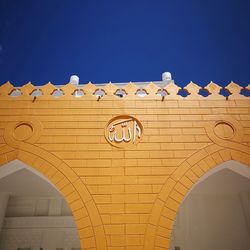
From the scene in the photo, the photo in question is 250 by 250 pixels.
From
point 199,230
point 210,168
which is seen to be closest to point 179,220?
point 199,230

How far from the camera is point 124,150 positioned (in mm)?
4844

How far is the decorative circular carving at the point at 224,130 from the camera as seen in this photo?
502 cm

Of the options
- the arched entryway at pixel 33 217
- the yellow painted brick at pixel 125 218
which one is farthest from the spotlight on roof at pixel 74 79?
the yellow painted brick at pixel 125 218

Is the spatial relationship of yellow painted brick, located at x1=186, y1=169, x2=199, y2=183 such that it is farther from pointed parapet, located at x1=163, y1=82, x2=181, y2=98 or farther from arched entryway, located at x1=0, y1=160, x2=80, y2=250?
arched entryway, located at x1=0, y1=160, x2=80, y2=250

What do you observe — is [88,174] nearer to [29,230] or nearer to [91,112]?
[91,112]

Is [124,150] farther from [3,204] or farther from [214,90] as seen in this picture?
[3,204]

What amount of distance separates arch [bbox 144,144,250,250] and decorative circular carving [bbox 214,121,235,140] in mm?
264

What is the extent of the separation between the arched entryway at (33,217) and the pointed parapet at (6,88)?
2163 mm

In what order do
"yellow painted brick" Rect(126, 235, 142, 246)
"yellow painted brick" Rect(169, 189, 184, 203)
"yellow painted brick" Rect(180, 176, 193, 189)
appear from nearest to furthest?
"yellow painted brick" Rect(126, 235, 142, 246) → "yellow painted brick" Rect(169, 189, 184, 203) → "yellow painted brick" Rect(180, 176, 193, 189)

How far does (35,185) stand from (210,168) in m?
4.59

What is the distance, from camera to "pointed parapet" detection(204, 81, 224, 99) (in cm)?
544

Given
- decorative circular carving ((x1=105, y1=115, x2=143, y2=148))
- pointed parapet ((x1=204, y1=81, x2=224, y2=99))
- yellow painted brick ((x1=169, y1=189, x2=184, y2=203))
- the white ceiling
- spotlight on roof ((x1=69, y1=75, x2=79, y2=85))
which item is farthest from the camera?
spotlight on roof ((x1=69, y1=75, x2=79, y2=85))

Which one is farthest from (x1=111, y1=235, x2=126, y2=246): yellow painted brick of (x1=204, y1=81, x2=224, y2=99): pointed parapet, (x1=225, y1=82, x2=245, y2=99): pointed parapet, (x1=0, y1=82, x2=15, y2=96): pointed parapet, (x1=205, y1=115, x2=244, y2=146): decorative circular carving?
(x1=0, y1=82, x2=15, y2=96): pointed parapet

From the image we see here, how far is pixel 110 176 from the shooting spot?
15.1ft
